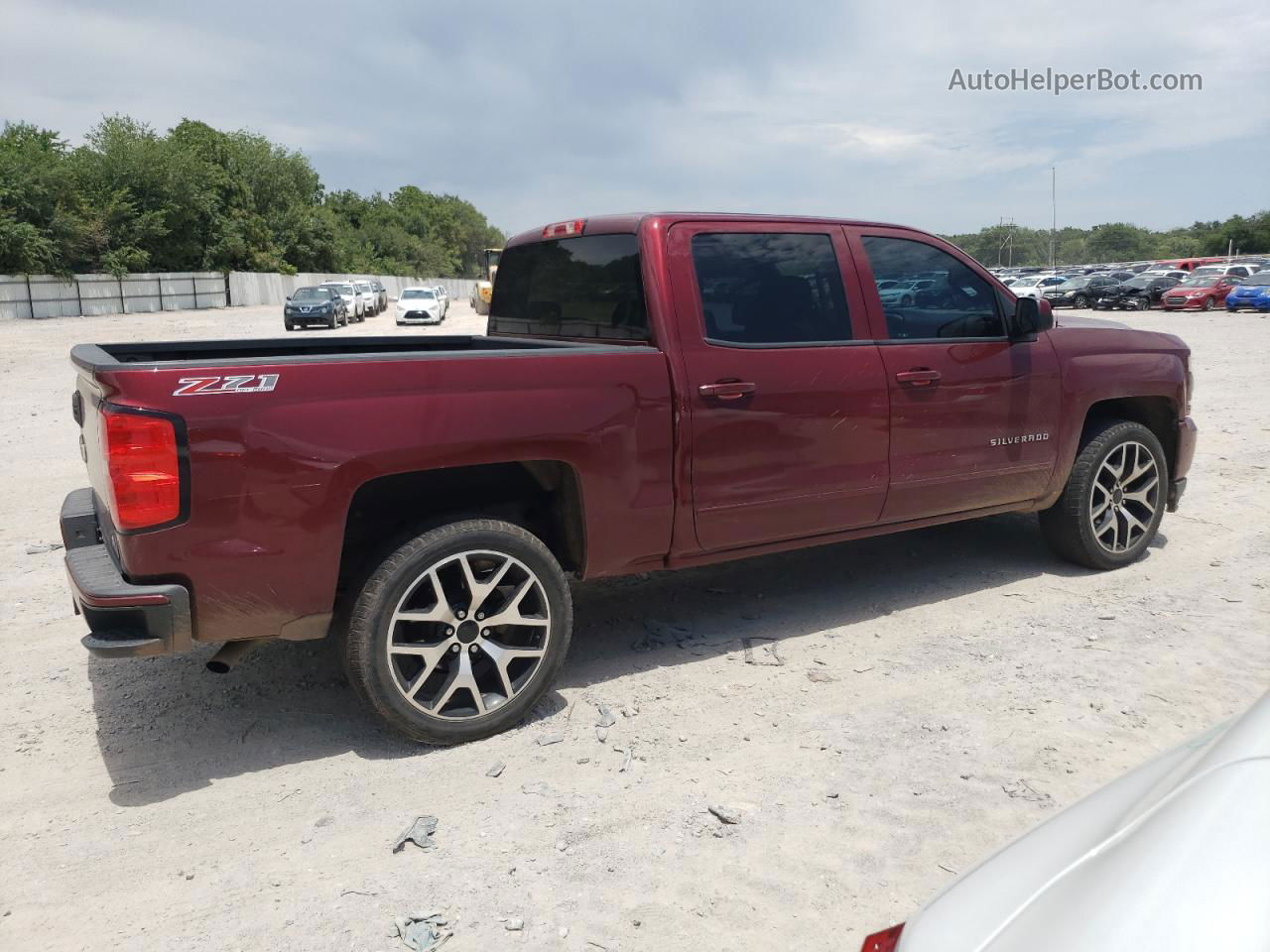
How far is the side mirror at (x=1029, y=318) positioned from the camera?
5.04 meters

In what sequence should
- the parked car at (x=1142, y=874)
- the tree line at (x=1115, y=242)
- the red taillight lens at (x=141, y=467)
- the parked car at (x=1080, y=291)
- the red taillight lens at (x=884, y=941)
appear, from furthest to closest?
the tree line at (x=1115, y=242) < the parked car at (x=1080, y=291) < the red taillight lens at (x=141, y=467) < the red taillight lens at (x=884, y=941) < the parked car at (x=1142, y=874)

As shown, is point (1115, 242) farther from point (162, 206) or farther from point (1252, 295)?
point (162, 206)

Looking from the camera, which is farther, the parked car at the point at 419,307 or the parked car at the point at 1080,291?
the parked car at the point at 1080,291

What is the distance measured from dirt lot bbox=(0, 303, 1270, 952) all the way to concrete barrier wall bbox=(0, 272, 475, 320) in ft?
130

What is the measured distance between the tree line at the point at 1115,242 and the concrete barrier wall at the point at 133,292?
183 ft

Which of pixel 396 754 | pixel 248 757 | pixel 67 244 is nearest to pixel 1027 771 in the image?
pixel 396 754

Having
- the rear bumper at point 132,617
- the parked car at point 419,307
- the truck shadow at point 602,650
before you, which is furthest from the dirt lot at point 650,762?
the parked car at point 419,307

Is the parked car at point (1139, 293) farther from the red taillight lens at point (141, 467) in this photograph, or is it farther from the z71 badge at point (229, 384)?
the red taillight lens at point (141, 467)

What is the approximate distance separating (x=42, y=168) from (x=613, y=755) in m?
50.7

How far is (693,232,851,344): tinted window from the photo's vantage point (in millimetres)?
4301

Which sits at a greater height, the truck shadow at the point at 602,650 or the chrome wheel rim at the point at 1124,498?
the chrome wheel rim at the point at 1124,498

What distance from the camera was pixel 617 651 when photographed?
4.71m

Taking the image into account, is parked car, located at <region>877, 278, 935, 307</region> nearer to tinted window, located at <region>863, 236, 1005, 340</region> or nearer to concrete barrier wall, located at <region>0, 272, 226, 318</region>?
tinted window, located at <region>863, 236, 1005, 340</region>

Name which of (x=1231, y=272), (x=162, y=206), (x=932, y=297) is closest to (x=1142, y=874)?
(x=932, y=297)
